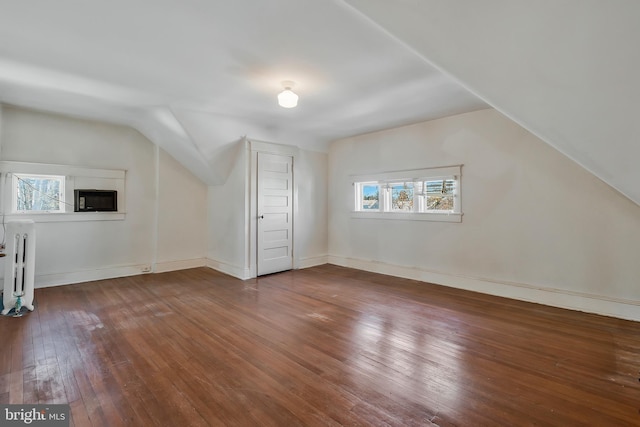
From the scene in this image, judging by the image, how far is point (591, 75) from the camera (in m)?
1.59

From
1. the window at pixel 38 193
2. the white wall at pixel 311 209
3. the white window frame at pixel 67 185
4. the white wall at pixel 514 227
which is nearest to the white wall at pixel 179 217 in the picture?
the white window frame at pixel 67 185

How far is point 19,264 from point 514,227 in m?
5.96

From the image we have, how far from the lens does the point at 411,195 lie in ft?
16.0

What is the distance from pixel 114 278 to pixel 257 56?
435cm

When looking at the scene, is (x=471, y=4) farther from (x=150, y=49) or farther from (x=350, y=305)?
(x=350, y=305)

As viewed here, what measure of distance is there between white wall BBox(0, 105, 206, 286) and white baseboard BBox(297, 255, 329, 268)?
1978 millimetres

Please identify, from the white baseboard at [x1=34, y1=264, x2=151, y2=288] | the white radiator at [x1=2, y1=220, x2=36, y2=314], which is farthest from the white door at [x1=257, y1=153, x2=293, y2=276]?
the white radiator at [x1=2, y1=220, x2=36, y2=314]

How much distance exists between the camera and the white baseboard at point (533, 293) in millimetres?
3141

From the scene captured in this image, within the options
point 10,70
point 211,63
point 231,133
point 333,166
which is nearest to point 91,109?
point 10,70

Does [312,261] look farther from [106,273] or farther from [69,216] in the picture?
[69,216]

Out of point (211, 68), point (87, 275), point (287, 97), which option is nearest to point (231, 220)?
point (87, 275)

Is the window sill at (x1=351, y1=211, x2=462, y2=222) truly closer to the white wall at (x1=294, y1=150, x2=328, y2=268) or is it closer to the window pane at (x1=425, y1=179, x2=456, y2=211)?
the window pane at (x1=425, y1=179, x2=456, y2=211)

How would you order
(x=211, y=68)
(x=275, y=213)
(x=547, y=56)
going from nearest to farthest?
(x=547, y=56)
(x=211, y=68)
(x=275, y=213)

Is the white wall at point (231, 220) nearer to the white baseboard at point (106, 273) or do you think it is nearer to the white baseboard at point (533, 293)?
the white baseboard at point (106, 273)
